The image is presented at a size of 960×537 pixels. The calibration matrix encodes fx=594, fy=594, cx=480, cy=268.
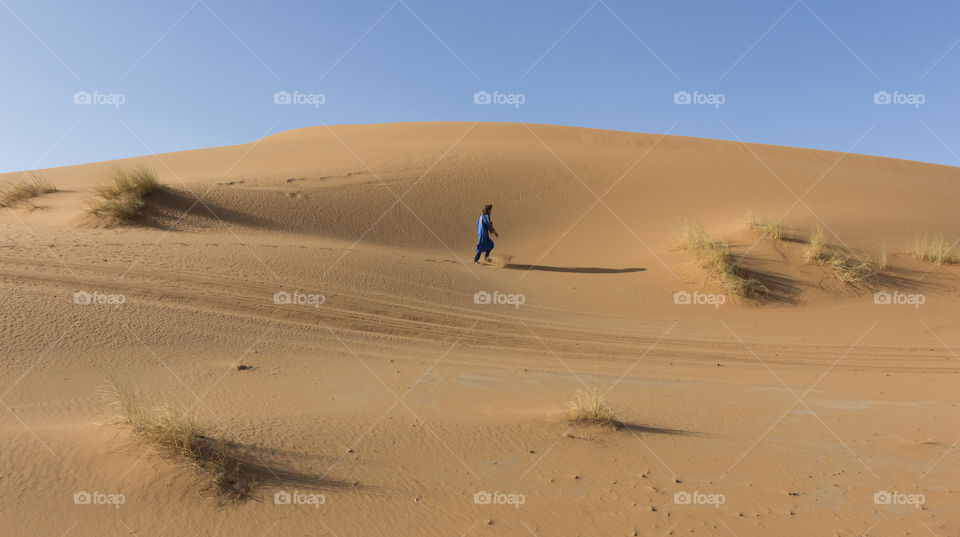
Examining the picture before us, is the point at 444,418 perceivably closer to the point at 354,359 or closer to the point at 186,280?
the point at 354,359

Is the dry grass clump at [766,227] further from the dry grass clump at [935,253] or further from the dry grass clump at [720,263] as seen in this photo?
the dry grass clump at [935,253]

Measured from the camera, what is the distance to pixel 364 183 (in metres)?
17.8

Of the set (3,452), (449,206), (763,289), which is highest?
(449,206)

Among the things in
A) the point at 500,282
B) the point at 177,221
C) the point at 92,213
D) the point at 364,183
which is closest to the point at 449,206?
the point at 364,183

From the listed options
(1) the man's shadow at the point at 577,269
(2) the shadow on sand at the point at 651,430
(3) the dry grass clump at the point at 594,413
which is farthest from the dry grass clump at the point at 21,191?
(2) the shadow on sand at the point at 651,430

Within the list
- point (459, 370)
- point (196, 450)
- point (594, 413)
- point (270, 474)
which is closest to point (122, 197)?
point (459, 370)

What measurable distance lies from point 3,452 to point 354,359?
3.44 metres

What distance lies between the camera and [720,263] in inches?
478

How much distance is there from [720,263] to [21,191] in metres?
16.3

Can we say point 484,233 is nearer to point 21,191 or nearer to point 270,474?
point 270,474

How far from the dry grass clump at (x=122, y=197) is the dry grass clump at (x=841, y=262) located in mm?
14003

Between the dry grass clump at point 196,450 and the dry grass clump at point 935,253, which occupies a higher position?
the dry grass clump at point 935,253

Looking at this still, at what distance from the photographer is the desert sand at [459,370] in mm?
3707

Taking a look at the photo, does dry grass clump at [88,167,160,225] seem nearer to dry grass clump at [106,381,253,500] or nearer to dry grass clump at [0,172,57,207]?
dry grass clump at [0,172,57,207]
